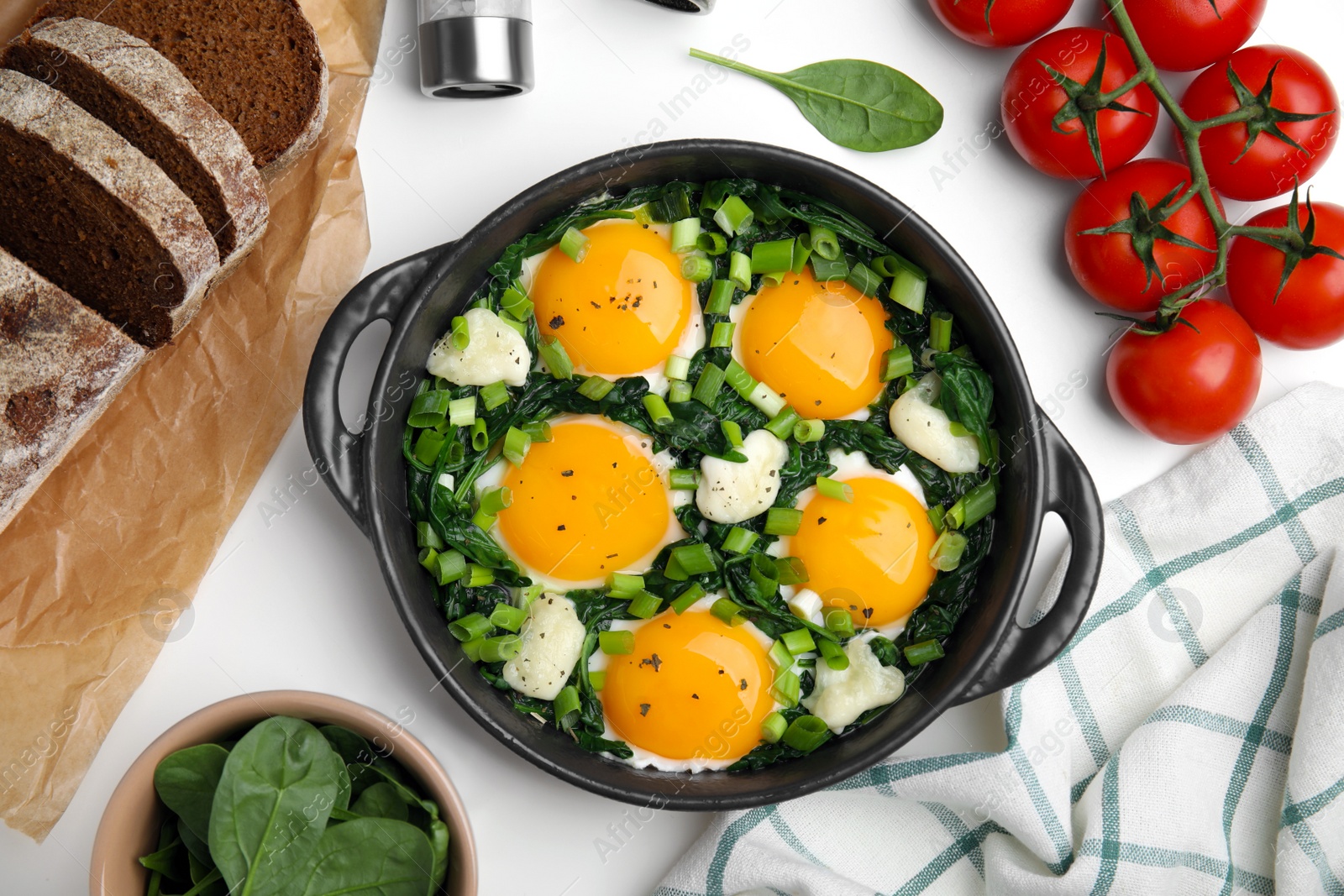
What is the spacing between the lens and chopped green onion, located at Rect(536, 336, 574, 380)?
7.05 ft

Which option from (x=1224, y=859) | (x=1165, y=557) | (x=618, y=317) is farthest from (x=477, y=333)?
(x=1224, y=859)

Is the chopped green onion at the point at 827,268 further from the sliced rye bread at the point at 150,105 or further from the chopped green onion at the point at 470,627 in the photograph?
the sliced rye bread at the point at 150,105

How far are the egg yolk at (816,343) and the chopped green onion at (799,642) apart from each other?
0.51 m

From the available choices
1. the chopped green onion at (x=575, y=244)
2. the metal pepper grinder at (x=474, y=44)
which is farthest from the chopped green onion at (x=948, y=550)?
the metal pepper grinder at (x=474, y=44)

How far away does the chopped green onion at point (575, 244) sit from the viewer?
209cm

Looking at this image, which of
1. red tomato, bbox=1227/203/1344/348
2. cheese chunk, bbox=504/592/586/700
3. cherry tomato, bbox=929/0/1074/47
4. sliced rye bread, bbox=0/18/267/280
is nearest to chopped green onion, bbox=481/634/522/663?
cheese chunk, bbox=504/592/586/700

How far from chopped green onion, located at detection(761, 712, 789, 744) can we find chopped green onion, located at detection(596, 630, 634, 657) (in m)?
0.35

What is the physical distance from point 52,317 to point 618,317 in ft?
3.81

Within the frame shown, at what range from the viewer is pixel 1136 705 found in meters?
2.34

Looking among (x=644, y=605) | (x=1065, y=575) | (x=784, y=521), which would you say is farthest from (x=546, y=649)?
(x=1065, y=575)

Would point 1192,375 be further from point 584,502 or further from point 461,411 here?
point 461,411

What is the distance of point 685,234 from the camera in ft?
7.06

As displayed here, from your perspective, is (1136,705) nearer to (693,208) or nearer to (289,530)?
(693,208)

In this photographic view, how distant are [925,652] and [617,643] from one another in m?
0.71
